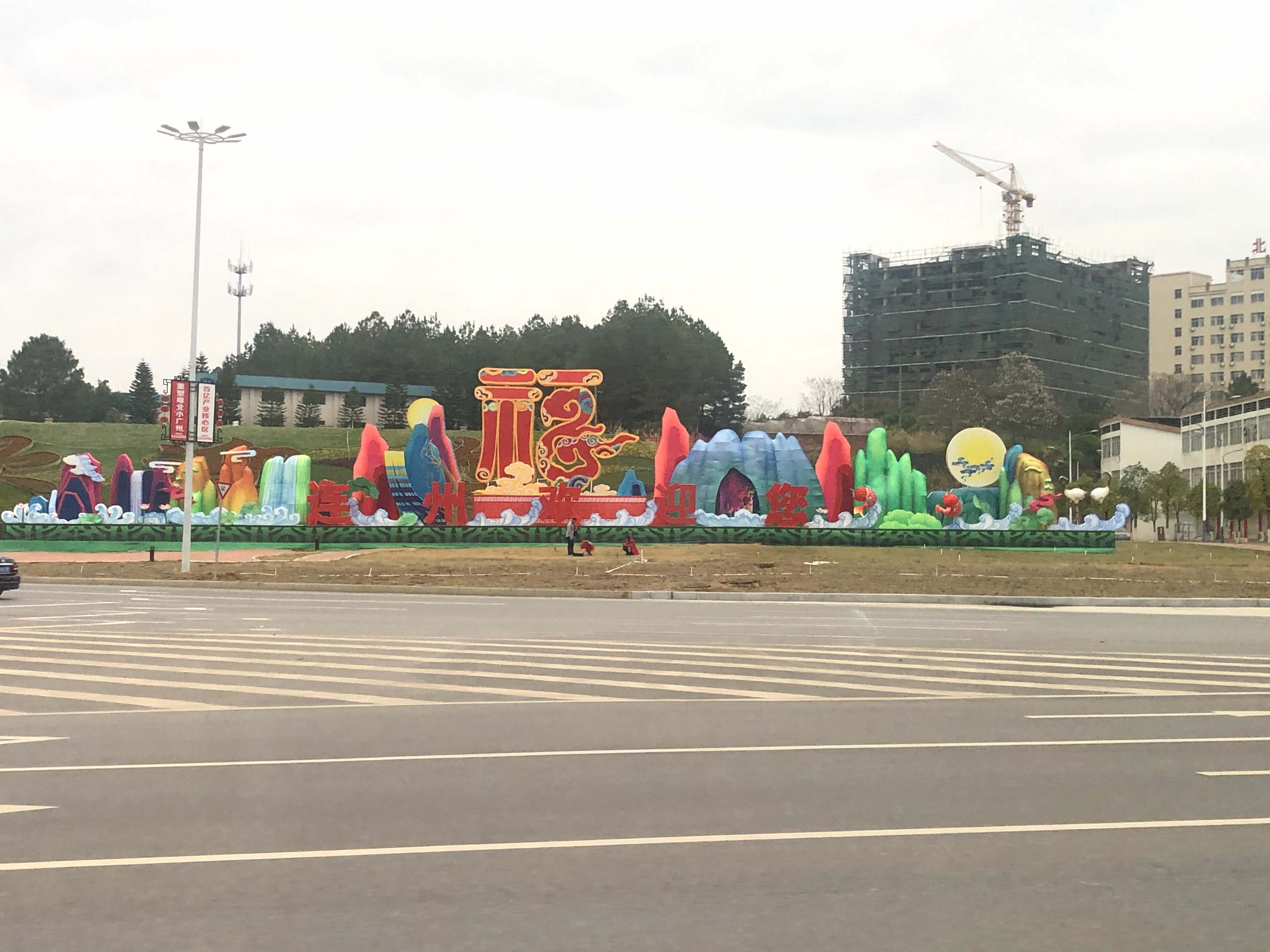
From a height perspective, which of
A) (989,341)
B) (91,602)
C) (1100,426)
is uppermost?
(989,341)

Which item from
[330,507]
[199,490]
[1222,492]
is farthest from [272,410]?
[1222,492]

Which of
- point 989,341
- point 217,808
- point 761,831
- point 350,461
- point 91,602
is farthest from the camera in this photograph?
point 989,341

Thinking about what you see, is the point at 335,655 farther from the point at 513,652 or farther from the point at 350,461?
the point at 350,461

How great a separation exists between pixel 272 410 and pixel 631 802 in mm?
98755

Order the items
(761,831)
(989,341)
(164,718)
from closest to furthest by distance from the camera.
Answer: (761,831), (164,718), (989,341)

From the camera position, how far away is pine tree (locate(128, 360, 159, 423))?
108 metres

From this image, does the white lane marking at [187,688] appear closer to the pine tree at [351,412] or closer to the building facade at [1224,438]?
the building facade at [1224,438]

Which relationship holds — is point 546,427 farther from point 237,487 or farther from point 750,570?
point 750,570

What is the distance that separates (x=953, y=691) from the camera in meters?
12.7

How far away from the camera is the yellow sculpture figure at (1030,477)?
4672 cm

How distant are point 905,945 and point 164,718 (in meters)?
7.55

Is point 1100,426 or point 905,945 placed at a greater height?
point 1100,426

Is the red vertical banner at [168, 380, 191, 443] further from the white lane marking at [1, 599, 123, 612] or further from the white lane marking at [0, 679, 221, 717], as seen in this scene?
the white lane marking at [0, 679, 221, 717]

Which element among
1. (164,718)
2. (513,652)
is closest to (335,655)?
(513,652)
